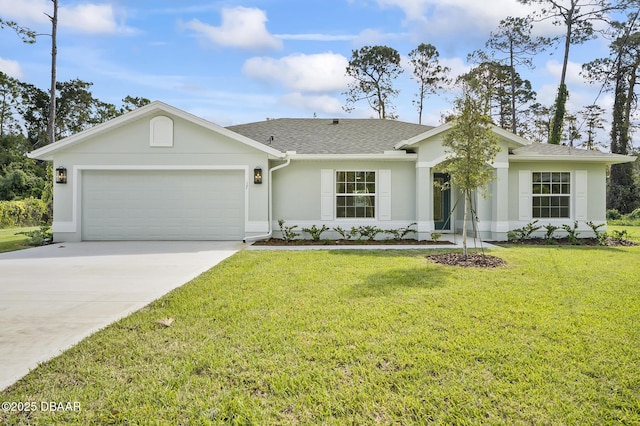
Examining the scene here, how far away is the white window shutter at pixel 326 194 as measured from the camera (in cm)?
1163

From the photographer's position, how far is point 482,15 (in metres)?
22.4

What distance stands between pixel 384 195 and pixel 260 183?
397 cm

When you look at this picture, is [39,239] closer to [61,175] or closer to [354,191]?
[61,175]

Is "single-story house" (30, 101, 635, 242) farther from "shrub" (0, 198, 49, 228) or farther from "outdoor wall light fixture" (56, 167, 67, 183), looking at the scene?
"shrub" (0, 198, 49, 228)

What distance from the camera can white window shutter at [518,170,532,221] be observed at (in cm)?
1177

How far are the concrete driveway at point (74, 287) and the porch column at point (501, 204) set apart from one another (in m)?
7.85

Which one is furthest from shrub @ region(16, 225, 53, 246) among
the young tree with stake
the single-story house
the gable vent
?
the young tree with stake

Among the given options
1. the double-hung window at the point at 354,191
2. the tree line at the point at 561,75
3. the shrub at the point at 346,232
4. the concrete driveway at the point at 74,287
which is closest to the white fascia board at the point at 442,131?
the double-hung window at the point at 354,191

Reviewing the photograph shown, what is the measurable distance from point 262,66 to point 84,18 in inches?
360

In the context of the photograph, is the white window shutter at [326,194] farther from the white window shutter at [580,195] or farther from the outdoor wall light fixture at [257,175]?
the white window shutter at [580,195]

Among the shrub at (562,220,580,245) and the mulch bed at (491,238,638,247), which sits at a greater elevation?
the shrub at (562,220,580,245)

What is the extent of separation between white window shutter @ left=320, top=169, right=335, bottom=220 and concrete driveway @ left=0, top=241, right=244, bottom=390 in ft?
10.4

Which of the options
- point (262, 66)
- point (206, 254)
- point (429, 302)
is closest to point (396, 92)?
point (262, 66)

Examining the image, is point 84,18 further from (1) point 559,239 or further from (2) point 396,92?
(1) point 559,239
